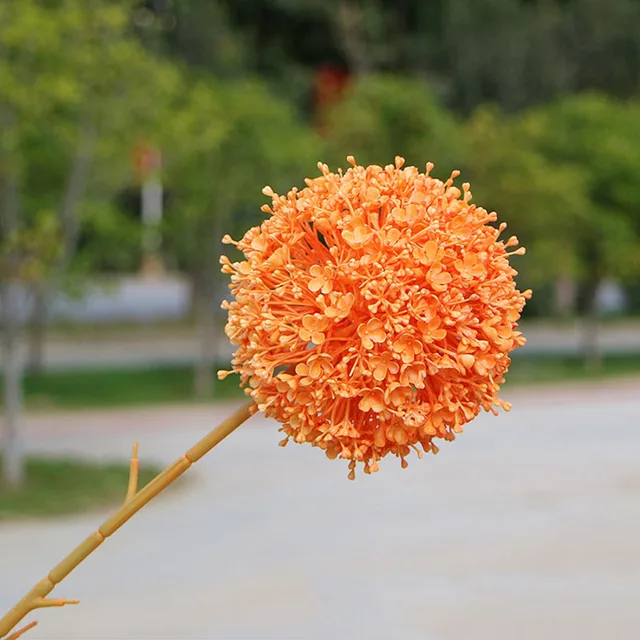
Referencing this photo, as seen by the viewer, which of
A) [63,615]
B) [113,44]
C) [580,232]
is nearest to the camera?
[63,615]

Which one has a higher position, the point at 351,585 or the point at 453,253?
the point at 453,253

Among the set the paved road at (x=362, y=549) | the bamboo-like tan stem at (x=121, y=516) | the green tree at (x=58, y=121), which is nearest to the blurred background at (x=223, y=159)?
the green tree at (x=58, y=121)

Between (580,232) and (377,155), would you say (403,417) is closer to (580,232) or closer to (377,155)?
(377,155)


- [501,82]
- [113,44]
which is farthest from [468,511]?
[501,82]

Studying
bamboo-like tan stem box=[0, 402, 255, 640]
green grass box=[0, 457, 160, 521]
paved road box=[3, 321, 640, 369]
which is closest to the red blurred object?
paved road box=[3, 321, 640, 369]

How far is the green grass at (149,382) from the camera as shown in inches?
685

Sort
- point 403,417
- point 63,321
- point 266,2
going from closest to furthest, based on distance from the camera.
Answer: point 403,417, point 266,2, point 63,321

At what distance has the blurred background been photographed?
1063 cm

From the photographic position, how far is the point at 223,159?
17.0m

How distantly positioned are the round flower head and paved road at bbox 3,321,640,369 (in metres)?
20.9

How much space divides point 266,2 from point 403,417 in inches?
1107

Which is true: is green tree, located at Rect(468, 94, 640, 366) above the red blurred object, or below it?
below

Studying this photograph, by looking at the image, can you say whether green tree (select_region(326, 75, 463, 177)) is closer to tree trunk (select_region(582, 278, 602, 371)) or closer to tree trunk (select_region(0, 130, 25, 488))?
tree trunk (select_region(582, 278, 602, 371))

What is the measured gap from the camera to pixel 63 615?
292 inches
